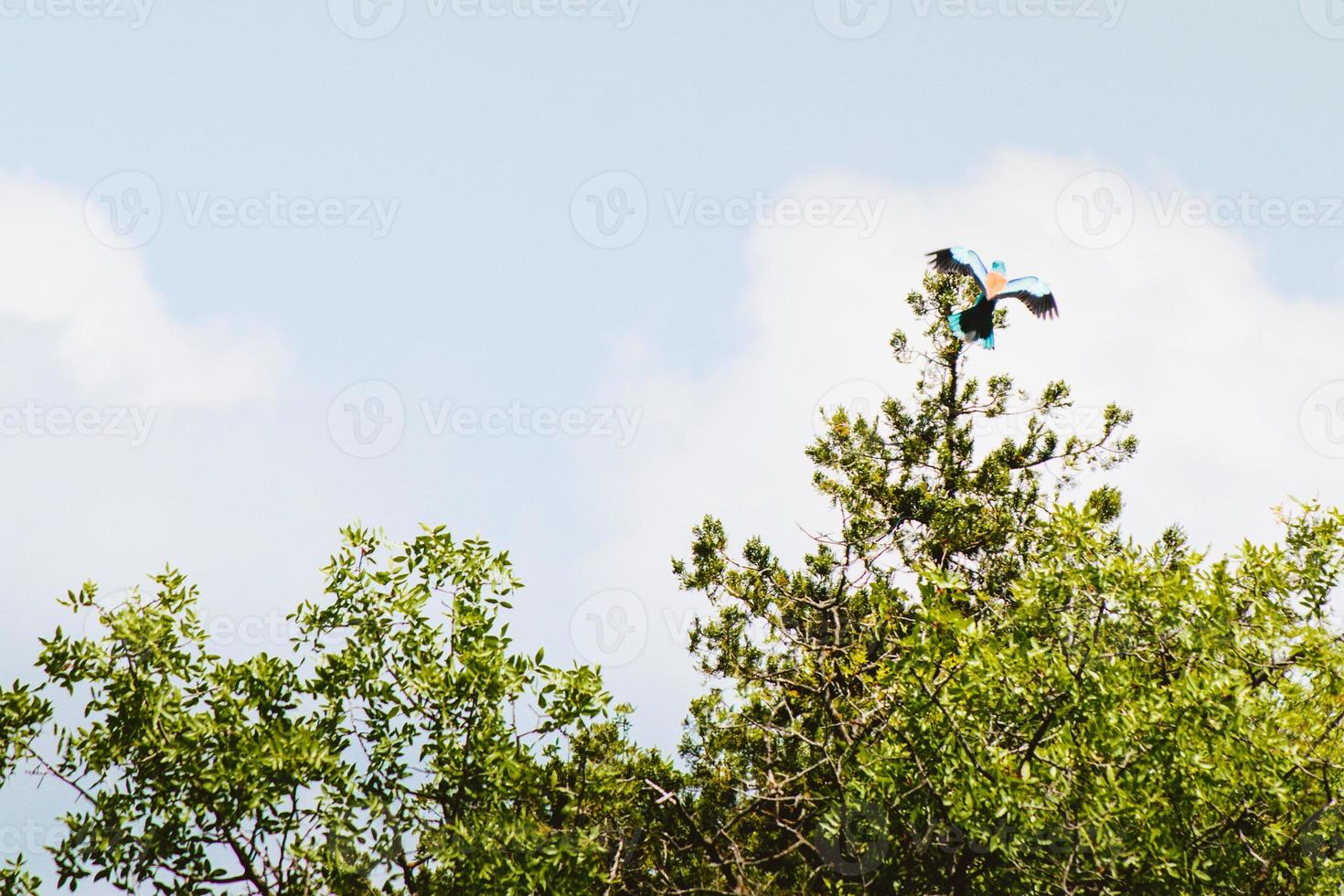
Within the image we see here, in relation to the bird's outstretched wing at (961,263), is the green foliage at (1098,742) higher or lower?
lower

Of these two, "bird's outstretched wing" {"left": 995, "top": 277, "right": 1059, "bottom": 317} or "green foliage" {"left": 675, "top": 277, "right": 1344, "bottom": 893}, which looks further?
"bird's outstretched wing" {"left": 995, "top": 277, "right": 1059, "bottom": 317}

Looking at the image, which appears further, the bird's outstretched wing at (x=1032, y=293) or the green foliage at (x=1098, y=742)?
the bird's outstretched wing at (x=1032, y=293)

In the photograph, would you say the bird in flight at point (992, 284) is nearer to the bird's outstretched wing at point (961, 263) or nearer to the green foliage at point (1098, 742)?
the bird's outstretched wing at point (961, 263)

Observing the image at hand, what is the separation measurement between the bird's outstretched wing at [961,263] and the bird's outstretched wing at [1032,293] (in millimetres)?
357

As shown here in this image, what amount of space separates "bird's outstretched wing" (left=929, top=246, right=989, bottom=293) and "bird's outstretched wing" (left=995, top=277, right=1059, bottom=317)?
1.17 ft

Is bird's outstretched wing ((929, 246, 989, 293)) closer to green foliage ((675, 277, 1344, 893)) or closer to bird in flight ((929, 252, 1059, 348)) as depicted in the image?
bird in flight ((929, 252, 1059, 348))

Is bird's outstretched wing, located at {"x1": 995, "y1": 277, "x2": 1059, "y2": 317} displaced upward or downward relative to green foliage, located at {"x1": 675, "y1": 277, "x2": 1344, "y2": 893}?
upward

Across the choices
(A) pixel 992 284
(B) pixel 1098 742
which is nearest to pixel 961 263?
(A) pixel 992 284

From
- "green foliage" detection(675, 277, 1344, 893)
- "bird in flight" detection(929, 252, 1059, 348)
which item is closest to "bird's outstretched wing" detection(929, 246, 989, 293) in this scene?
"bird in flight" detection(929, 252, 1059, 348)

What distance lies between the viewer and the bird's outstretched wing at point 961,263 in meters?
17.9

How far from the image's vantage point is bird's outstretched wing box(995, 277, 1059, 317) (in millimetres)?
17812

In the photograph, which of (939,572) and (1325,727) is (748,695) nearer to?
(939,572)

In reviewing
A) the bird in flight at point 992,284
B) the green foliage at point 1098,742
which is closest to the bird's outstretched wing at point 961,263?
the bird in flight at point 992,284

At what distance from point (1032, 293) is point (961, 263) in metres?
1.16
